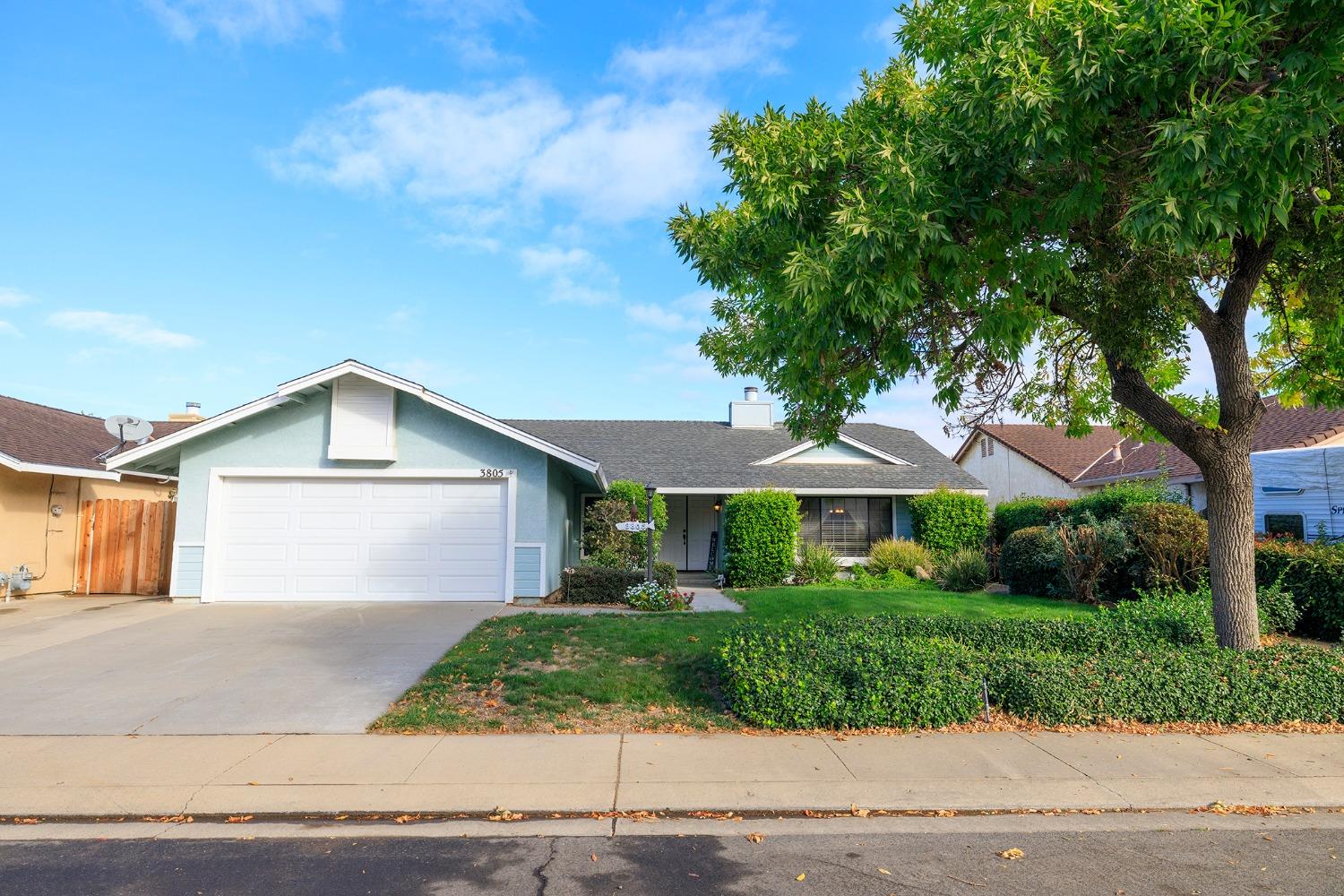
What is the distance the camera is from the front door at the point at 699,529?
2219 centimetres

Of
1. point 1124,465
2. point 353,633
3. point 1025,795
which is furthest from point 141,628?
point 1124,465

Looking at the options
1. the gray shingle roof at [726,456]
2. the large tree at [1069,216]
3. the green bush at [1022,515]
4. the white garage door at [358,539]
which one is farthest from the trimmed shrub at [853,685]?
the gray shingle roof at [726,456]

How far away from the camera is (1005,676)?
6.95 meters

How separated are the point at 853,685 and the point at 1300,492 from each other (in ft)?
46.7

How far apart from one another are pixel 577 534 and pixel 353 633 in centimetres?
946

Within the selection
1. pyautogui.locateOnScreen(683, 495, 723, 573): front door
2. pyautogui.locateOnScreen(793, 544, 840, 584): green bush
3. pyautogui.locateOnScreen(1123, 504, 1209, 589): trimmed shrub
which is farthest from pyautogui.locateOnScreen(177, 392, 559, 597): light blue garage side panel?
pyautogui.locateOnScreen(1123, 504, 1209, 589): trimmed shrub

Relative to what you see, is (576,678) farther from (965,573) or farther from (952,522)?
(952,522)

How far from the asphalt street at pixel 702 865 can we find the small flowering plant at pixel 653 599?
8.31 metres

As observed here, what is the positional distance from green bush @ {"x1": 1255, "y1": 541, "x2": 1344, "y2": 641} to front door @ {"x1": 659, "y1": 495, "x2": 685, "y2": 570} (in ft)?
45.1

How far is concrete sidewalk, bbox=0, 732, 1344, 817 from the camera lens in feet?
16.6

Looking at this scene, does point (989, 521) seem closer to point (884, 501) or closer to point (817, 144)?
point (884, 501)

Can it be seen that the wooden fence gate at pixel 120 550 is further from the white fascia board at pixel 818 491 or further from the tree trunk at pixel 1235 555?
the tree trunk at pixel 1235 555

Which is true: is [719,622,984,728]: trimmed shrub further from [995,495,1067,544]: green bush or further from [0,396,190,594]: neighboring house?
[0,396,190,594]: neighboring house

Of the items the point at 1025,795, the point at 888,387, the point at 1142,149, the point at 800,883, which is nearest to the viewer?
the point at 800,883
